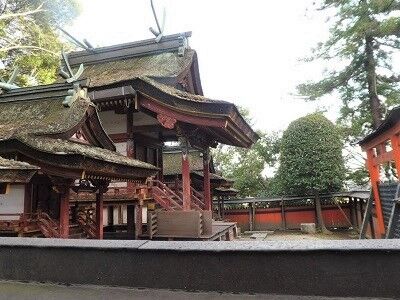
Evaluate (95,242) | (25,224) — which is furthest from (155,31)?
(95,242)

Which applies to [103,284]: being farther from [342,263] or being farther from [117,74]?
[117,74]

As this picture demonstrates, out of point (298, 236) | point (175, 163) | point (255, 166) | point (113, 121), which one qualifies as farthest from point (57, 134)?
point (255, 166)

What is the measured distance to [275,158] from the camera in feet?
104

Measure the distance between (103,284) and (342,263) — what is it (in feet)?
5.86

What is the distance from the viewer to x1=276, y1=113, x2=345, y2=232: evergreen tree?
881 inches

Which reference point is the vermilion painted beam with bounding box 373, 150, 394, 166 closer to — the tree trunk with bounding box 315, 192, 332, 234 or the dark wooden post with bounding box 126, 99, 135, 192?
the dark wooden post with bounding box 126, 99, 135, 192

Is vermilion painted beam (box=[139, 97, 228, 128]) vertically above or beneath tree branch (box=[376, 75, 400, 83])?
beneath

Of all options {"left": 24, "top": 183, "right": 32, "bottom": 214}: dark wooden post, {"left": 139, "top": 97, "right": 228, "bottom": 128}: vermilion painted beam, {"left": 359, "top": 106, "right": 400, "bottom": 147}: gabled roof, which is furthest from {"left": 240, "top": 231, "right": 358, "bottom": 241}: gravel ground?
{"left": 24, "top": 183, "right": 32, "bottom": 214}: dark wooden post

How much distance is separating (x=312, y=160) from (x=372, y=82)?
6.59 metres

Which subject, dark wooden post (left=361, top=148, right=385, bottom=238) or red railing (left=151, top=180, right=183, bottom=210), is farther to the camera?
red railing (left=151, top=180, right=183, bottom=210)

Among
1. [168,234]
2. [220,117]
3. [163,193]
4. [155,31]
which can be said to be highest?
[155,31]

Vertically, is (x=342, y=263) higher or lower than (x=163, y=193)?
lower

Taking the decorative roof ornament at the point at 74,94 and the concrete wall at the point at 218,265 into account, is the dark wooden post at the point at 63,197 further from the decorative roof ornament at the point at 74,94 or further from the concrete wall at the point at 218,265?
the concrete wall at the point at 218,265

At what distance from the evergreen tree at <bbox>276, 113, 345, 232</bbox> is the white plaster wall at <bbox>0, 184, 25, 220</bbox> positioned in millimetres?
19484
